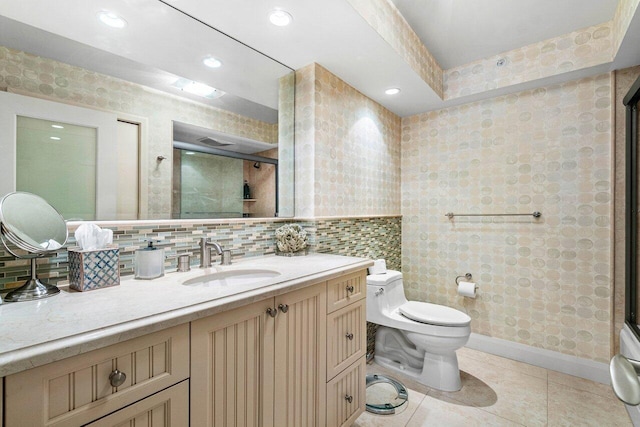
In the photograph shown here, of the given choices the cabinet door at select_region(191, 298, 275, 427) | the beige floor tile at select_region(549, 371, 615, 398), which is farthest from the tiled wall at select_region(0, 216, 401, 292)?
the beige floor tile at select_region(549, 371, 615, 398)

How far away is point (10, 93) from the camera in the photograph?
1.04 m

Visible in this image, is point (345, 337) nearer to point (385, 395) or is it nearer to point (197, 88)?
point (385, 395)

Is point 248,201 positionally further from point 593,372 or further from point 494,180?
point 593,372

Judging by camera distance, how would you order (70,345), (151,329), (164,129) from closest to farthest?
(70,345) → (151,329) → (164,129)

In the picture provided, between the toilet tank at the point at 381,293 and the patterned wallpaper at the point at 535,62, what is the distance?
162 centimetres

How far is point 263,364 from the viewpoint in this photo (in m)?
1.06

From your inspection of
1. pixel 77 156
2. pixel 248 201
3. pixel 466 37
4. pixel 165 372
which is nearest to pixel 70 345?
pixel 165 372

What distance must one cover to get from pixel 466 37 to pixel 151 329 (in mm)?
2484

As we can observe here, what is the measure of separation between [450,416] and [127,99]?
239cm

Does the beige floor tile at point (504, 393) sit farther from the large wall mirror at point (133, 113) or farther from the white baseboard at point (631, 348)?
the large wall mirror at point (133, 113)

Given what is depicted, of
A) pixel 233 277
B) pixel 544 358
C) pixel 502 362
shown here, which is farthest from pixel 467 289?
pixel 233 277

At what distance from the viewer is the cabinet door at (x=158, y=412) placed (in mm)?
716

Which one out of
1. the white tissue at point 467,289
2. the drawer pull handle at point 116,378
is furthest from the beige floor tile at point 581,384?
the drawer pull handle at point 116,378

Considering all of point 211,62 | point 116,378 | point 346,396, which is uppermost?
point 211,62
